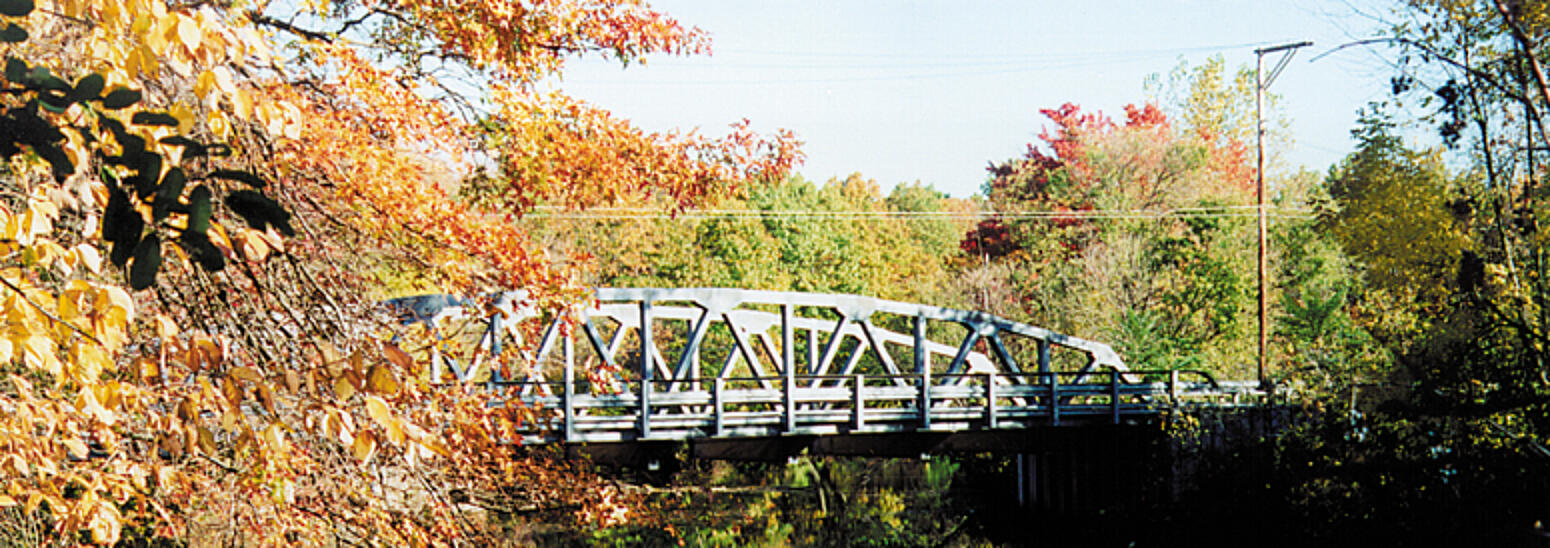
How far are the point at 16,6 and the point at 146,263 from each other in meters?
0.51

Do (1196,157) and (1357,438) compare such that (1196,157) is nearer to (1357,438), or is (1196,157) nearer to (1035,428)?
(1035,428)

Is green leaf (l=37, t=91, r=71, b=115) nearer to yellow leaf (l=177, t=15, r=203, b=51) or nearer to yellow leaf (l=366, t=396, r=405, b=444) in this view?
yellow leaf (l=177, t=15, r=203, b=51)

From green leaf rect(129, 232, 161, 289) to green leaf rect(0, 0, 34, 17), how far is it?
17.3 inches

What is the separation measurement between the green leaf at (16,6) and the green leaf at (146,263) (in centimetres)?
44

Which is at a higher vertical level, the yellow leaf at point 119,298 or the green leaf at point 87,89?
the green leaf at point 87,89

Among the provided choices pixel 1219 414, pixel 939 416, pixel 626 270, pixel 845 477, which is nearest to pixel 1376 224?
pixel 1219 414

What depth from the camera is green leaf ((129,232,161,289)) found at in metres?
2.09

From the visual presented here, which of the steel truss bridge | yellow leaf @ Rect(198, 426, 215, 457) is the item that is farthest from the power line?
yellow leaf @ Rect(198, 426, 215, 457)

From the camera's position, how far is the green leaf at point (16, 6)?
2.15m

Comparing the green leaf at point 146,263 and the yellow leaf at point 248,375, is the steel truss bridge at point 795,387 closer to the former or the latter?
the yellow leaf at point 248,375

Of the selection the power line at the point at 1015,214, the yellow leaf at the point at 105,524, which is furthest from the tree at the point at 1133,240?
the yellow leaf at the point at 105,524

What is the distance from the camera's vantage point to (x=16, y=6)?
7.09 feet

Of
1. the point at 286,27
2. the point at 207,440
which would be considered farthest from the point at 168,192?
the point at 286,27

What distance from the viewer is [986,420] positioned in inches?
708
